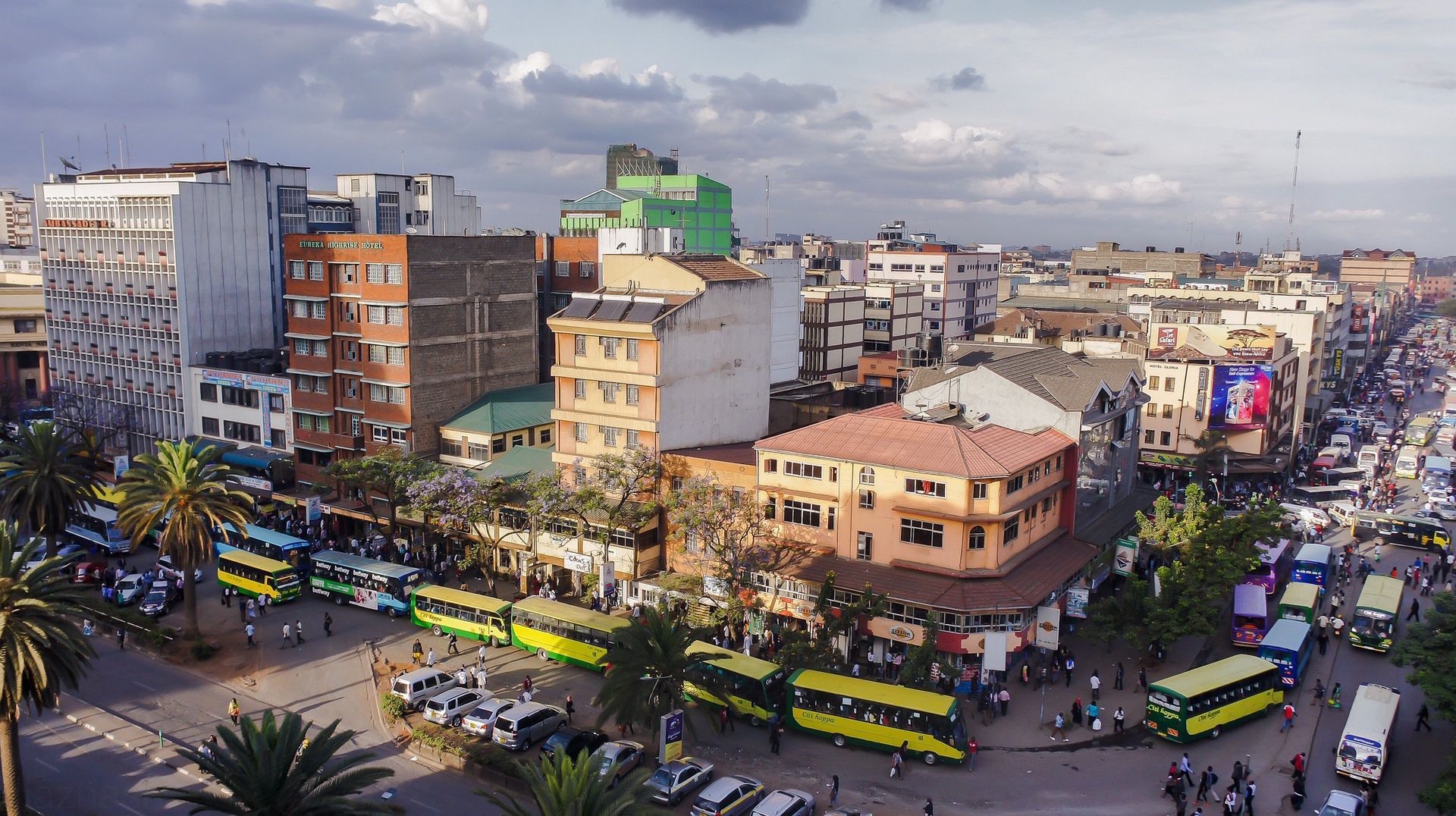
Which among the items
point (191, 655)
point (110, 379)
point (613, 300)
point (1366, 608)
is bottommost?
point (191, 655)

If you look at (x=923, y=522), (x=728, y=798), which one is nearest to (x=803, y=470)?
(x=923, y=522)

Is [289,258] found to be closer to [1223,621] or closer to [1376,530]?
[1223,621]

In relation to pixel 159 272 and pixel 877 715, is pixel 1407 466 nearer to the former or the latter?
pixel 877 715

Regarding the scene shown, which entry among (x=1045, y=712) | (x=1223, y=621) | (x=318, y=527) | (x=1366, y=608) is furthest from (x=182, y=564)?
(x=1366, y=608)

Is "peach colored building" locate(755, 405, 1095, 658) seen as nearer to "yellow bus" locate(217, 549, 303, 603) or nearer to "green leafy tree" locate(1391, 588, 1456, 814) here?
"green leafy tree" locate(1391, 588, 1456, 814)

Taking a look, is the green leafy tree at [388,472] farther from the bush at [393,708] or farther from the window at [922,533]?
the window at [922,533]

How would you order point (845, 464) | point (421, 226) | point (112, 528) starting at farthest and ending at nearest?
point (421, 226) < point (112, 528) < point (845, 464)
